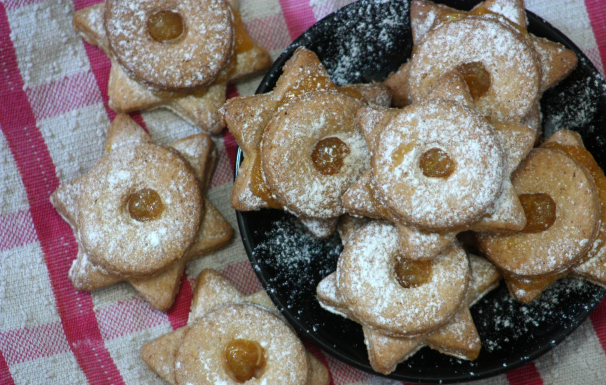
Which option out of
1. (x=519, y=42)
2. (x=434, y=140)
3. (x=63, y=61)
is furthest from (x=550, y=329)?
(x=63, y=61)

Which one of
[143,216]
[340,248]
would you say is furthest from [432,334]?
[143,216]

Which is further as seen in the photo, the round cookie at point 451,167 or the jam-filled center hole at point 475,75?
the jam-filled center hole at point 475,75

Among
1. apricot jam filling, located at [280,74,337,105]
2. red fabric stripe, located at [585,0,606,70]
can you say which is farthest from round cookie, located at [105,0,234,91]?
red fabric stripe, located at [585,0,606,70]

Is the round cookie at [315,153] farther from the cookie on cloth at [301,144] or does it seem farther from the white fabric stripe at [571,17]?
the white fabric stripe at [571,17]

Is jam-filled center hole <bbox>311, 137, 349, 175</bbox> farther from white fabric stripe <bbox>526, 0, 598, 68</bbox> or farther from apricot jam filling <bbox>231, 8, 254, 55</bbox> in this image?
white fabric stripe <bbox>526, 0, 598, 68</bbox>

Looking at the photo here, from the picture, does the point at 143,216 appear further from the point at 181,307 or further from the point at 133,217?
the point at 181,307

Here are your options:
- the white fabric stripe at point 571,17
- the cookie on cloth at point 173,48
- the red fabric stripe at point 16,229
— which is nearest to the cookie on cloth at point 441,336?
the cookie on cloth at point 173,48

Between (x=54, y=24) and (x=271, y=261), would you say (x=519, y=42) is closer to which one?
(x=271, y=261)
